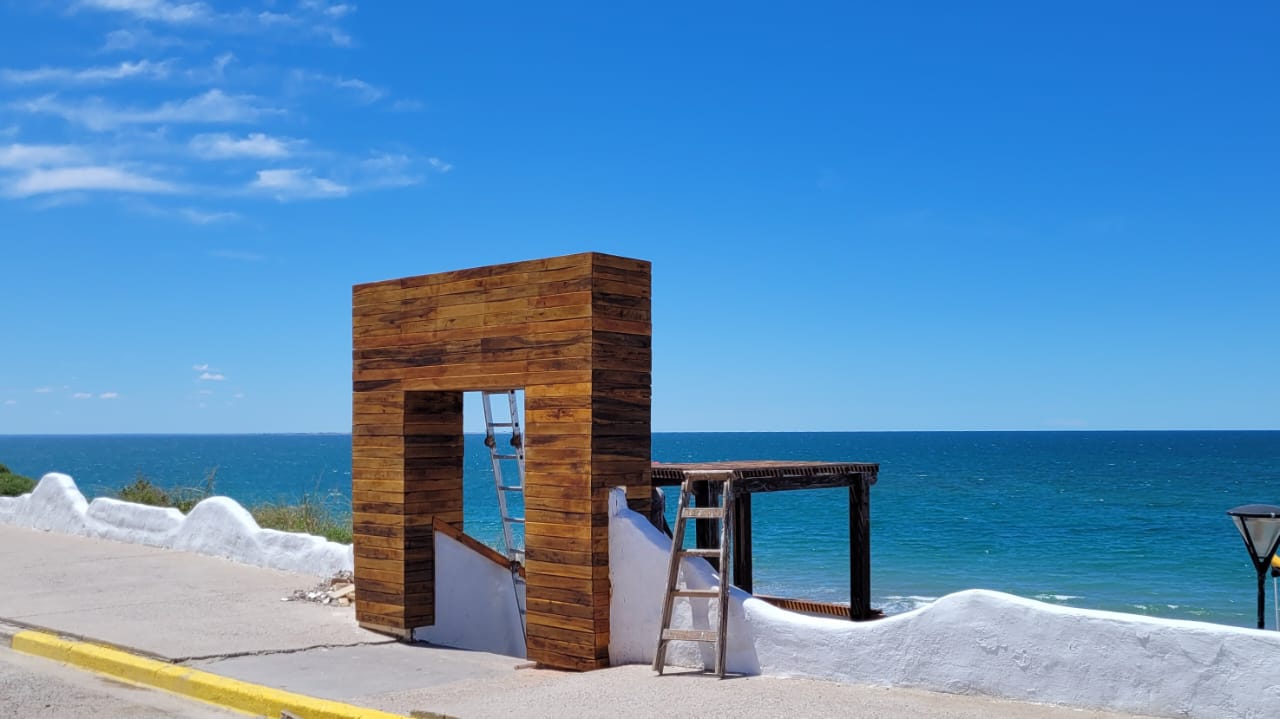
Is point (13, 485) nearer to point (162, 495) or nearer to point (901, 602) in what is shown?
point (162, 495)

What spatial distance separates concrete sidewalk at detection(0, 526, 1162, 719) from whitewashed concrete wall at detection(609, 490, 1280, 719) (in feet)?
0.52

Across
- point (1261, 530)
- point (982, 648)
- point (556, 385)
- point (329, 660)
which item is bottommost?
point (329, 660)

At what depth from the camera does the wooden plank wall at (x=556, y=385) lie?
9.02m

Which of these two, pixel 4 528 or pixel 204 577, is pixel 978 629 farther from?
pixel 4 528

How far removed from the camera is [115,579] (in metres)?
13.6

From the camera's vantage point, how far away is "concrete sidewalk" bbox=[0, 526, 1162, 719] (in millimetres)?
7504

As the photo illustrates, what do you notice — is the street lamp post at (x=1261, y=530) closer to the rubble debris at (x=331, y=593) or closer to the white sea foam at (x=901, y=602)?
the rubble debris at (x=331, y=593)

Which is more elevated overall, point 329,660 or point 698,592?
point 698,592

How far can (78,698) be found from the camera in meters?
8.34

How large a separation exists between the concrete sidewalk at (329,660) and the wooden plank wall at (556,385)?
59cm

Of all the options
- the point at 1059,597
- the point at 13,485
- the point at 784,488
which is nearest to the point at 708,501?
the point at 784,488

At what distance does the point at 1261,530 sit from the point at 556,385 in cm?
526

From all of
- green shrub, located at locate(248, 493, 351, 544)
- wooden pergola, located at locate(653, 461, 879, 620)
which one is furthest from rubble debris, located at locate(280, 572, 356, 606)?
green shrub, located at locate(248, 493, 351, 544)

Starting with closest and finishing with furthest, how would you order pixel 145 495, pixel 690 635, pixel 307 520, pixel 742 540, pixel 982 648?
pixel 982 648, pixel 690 635, pixel 742 540, pixel 307 520, pixel 145 495
